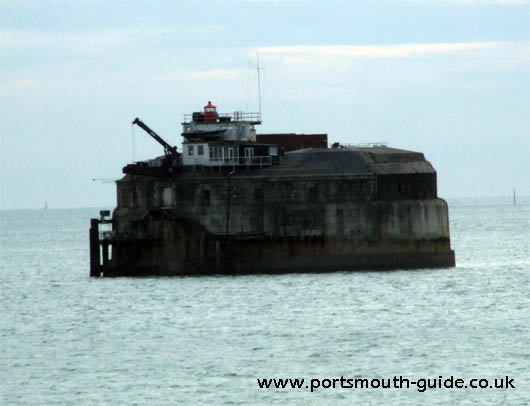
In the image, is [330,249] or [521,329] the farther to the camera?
[330,249]

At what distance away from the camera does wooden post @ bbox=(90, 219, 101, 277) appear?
72.5 meters

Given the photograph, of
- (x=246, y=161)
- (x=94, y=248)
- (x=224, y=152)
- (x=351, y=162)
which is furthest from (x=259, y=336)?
(x=94, y=248)

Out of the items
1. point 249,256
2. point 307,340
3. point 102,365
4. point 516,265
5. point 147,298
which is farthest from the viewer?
point 516,265

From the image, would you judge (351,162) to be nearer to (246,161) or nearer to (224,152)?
(246,161)

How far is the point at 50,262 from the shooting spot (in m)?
103

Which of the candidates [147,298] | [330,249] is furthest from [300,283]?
[147,298]

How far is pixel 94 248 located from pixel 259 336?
22.5m

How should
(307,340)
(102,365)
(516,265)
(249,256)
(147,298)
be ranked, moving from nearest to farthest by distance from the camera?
(102,365), (307,340), (147,298), (249,256), (516,265)

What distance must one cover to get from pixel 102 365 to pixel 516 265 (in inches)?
1596

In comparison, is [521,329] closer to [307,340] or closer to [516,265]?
[307,340]

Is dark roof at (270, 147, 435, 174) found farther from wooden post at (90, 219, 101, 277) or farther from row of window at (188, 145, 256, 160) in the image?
wooden post at (90, 219, 101, 277)

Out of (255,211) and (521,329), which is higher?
(255,211)

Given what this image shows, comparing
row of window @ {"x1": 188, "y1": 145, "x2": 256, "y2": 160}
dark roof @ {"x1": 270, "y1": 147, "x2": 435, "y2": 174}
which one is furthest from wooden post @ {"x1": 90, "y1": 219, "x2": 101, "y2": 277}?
dark roof @ {"x1": 270, "y1": 147, "x2": 435, "y2": 174}

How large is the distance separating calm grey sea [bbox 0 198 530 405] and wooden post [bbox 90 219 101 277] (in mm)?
906
